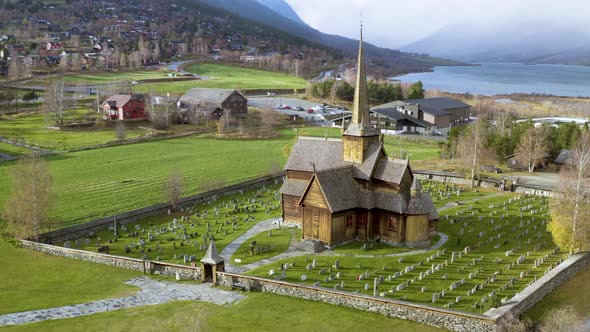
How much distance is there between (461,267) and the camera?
35.7 meters

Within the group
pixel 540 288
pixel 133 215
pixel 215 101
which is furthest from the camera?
pixel 215 101

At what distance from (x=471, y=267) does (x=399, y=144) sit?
50.4 meters

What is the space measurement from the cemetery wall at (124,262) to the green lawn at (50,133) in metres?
42.7

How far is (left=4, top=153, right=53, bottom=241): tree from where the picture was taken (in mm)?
40156

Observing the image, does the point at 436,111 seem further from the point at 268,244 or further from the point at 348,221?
the point at 268,244

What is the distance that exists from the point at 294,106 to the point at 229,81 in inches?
1494

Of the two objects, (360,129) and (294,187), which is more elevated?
(360,129)

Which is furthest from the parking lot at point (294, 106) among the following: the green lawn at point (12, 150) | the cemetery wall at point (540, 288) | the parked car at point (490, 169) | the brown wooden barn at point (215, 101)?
the cemetery wall at point (540, 288)

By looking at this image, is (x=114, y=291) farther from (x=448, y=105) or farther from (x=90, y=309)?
(x=448, y=105)

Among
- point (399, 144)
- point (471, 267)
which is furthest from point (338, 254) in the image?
point (399, 144)

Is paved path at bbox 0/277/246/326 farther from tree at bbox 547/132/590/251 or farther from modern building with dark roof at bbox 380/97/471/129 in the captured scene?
modern building with dark roof at bbox 380/97/471/129

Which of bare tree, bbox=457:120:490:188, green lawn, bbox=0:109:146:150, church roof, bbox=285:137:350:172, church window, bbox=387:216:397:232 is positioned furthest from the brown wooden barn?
church window, bbox=387:216:397:232

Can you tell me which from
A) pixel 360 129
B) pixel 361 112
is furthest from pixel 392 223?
pixel 361 112

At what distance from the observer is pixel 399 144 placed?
85.1 metres
